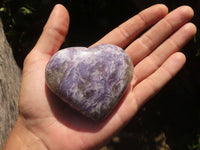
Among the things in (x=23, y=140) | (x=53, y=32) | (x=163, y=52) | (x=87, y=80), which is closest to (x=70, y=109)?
(x=87, y=80)

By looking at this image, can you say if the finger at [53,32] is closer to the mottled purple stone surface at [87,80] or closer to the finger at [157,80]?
the mottled purple stone surface at [87,80]

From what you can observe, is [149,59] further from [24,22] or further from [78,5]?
[24,22]

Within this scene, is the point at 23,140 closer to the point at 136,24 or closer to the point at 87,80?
the point at 87,80

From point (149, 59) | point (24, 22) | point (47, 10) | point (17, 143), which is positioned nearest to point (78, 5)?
point (47, 10)

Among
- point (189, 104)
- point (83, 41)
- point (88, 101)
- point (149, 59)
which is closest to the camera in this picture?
point (88, 101)

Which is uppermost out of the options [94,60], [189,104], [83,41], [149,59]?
[94,60]

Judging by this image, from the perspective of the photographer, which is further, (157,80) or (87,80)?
(157,80)
